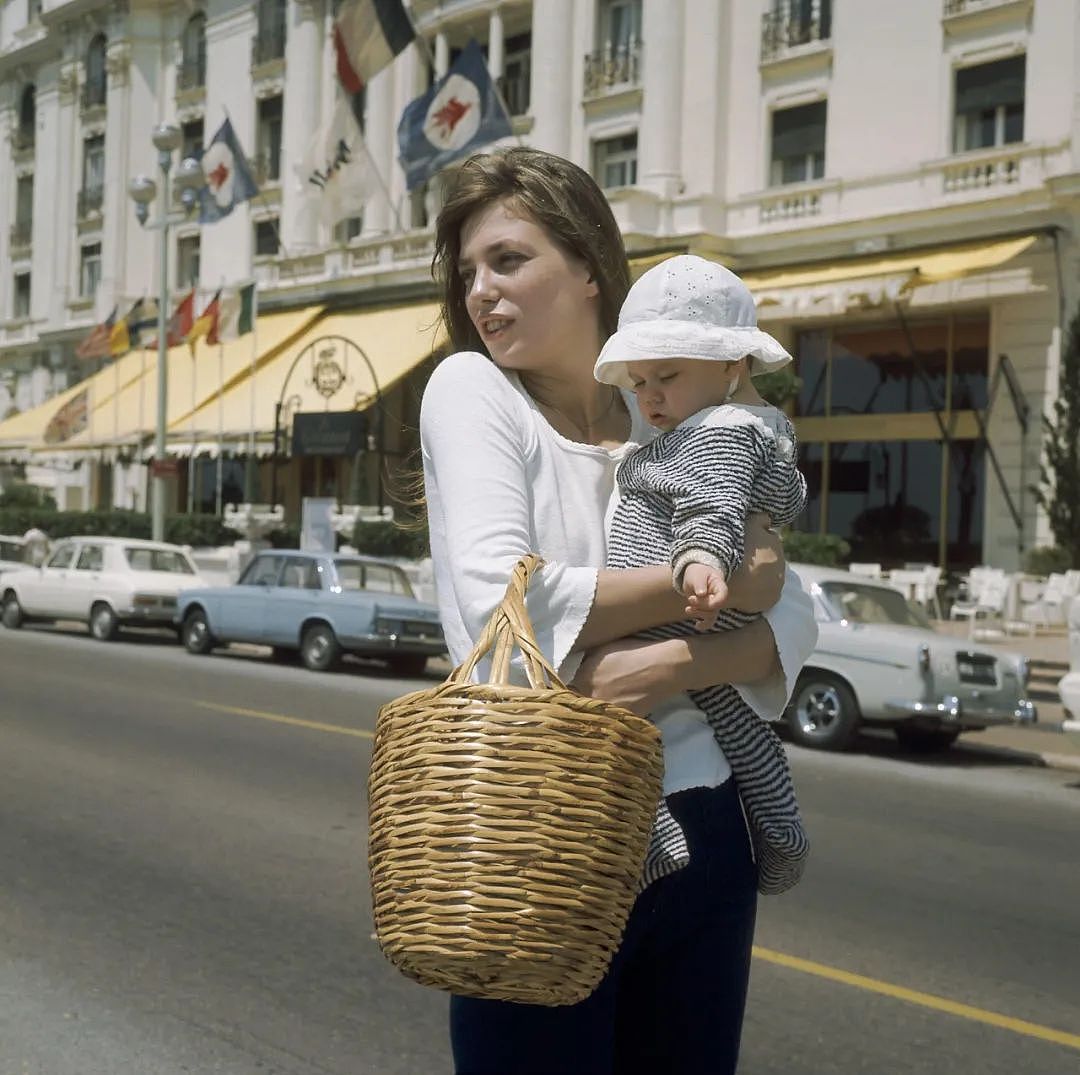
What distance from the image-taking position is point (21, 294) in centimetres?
4822

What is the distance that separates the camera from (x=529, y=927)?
5.57 feet

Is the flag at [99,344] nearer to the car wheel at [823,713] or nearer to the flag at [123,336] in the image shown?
the flag at [123,336]

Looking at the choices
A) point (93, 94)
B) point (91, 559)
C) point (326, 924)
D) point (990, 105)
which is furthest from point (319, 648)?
point (93, 94)

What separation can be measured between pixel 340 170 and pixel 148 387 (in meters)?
9.89

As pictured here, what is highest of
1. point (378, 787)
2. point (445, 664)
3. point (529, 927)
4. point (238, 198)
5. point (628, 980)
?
point (238, 198)

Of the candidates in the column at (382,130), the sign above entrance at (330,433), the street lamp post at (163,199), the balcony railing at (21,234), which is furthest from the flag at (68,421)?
the balcony railing at (21,234)

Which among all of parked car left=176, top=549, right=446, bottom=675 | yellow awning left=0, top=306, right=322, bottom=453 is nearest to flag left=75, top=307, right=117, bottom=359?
yellow awning left=0, top=306, right=322, bottom=453

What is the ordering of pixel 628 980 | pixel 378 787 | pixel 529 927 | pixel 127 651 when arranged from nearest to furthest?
pixel 529 927 < pixel 378 787 < pixel 628 980 < pixel 127 651

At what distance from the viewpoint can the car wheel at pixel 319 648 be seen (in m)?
17.1

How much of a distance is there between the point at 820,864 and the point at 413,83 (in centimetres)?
2868

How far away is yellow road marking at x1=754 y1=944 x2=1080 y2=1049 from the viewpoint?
475 centimetres

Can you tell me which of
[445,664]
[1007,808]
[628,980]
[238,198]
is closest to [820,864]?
[1007,808]

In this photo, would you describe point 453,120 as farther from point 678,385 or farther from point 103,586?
point 678,385

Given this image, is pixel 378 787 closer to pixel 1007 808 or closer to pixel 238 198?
pixel 1007 808
